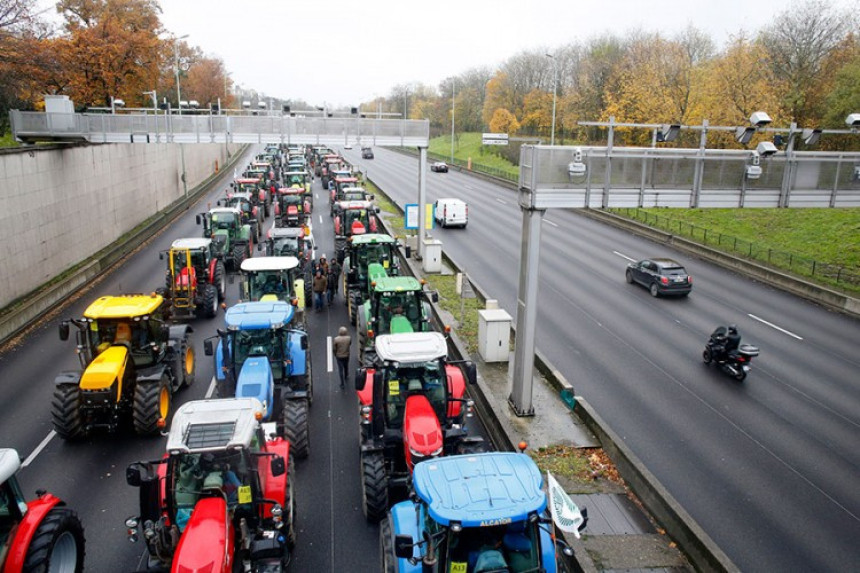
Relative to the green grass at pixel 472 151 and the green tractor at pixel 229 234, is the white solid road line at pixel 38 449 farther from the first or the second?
the green grass at pixel 472 151

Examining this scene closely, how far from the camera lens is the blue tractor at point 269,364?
39.0ft

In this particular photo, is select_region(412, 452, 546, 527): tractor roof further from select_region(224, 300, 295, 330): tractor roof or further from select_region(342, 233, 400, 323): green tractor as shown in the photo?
select_region(342, 233, 400, 323): green tractor

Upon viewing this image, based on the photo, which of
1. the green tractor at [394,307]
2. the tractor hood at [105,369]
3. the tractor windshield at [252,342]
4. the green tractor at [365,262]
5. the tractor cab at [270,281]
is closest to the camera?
the tractor hood at [105,369]

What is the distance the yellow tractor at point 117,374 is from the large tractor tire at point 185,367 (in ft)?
2.95

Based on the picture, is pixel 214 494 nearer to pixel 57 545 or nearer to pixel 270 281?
pixel 57 545

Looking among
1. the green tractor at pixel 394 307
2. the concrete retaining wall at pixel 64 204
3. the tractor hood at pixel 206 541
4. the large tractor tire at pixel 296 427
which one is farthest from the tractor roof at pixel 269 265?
the tractor hood at pixel 206 541

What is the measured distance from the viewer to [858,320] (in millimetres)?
22703

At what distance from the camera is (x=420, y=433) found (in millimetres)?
9891

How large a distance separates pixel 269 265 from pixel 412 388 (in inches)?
313

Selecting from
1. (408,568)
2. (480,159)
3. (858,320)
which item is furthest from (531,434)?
(480,159)

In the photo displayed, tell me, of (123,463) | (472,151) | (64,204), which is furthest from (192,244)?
(472,151)

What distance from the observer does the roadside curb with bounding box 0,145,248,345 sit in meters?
19.3

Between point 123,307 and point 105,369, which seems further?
point 123,307

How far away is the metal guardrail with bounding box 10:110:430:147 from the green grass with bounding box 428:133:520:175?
134ft
